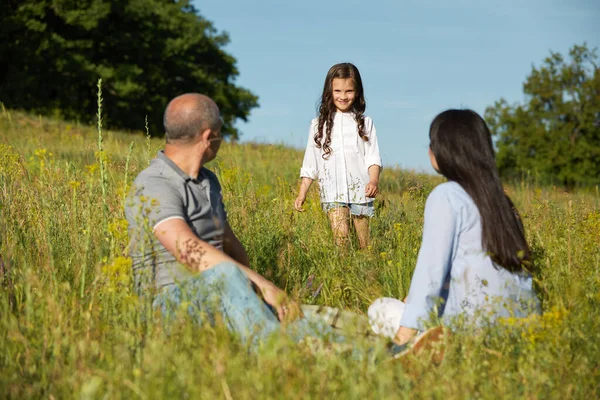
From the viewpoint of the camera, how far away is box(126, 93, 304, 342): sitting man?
3053mm

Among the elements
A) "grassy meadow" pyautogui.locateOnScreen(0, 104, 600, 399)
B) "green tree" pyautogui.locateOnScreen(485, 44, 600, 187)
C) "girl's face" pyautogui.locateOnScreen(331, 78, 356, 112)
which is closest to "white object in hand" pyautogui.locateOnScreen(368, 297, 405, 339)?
"grassy meadow" pyautogui.locateOnScreen(0, 104, 600, 399)

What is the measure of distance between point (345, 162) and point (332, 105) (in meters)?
0.54

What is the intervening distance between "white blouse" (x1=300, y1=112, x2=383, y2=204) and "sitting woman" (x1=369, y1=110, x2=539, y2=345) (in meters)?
2.38

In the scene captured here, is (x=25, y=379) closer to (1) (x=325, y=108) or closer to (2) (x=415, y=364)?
(2) (x=415, y=364)

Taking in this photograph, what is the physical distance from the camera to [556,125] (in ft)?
138

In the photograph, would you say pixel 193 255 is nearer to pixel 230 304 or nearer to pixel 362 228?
pixel 230 304

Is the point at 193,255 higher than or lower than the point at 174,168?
lower

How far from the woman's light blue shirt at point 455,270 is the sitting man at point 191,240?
24.6 inches

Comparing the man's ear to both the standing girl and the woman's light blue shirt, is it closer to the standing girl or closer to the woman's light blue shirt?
the woman's light blue shirt

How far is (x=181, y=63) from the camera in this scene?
117 ft

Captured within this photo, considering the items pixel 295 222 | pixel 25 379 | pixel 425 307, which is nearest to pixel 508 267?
pixel 425 307

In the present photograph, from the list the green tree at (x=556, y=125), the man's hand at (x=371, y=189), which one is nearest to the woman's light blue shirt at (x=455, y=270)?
the man's hand at (x=371, y=189)

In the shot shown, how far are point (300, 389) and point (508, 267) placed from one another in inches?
57.2

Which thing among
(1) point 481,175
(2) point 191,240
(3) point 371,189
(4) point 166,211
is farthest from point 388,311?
(3) point 371,189
